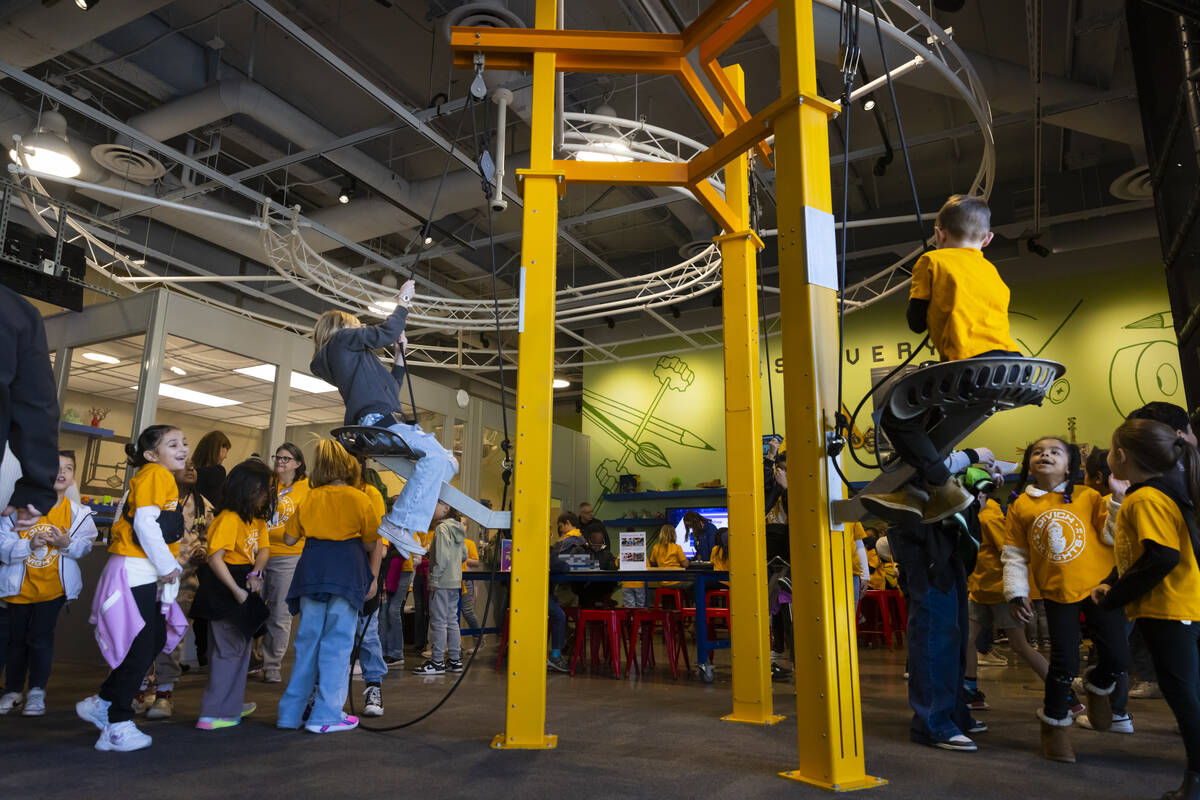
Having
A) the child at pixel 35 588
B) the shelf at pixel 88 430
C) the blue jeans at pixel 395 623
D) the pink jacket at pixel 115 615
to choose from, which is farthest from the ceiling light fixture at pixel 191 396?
the pink jacket at pixel 115 615

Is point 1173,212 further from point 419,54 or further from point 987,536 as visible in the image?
point 419,54

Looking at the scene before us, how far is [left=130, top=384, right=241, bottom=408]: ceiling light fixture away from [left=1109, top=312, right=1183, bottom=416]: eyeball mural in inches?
457

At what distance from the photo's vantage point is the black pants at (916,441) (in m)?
2.41

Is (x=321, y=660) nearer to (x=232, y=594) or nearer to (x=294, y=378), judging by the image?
(x=232, y=594)

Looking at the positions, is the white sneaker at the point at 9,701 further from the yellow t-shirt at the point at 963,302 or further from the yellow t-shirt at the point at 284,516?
the yellow t-shirt at the point at 963,302

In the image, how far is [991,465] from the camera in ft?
10.3

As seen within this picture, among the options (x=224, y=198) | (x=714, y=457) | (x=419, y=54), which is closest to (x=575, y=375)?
(x=714, y=457)

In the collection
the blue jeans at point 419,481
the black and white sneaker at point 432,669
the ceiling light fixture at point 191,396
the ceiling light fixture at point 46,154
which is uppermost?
the ceiling light fixture at point 46,154

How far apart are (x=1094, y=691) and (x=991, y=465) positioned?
99 centimetres

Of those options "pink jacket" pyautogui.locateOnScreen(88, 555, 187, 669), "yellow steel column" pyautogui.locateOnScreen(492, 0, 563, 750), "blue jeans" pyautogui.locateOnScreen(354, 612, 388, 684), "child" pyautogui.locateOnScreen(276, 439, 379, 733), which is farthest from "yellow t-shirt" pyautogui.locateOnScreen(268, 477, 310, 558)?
"yellow steel column" pyautogui.locateOnScreen(492, 0, 563, 750)

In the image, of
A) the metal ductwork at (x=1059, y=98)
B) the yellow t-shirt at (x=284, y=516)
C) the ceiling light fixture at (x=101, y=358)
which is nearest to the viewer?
the yellow t-shirt at (x=284, y=516)

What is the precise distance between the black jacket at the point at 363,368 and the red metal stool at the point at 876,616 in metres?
6.93

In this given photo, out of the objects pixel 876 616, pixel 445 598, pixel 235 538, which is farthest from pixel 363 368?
pixel 876 616

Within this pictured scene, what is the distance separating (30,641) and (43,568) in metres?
0.38
